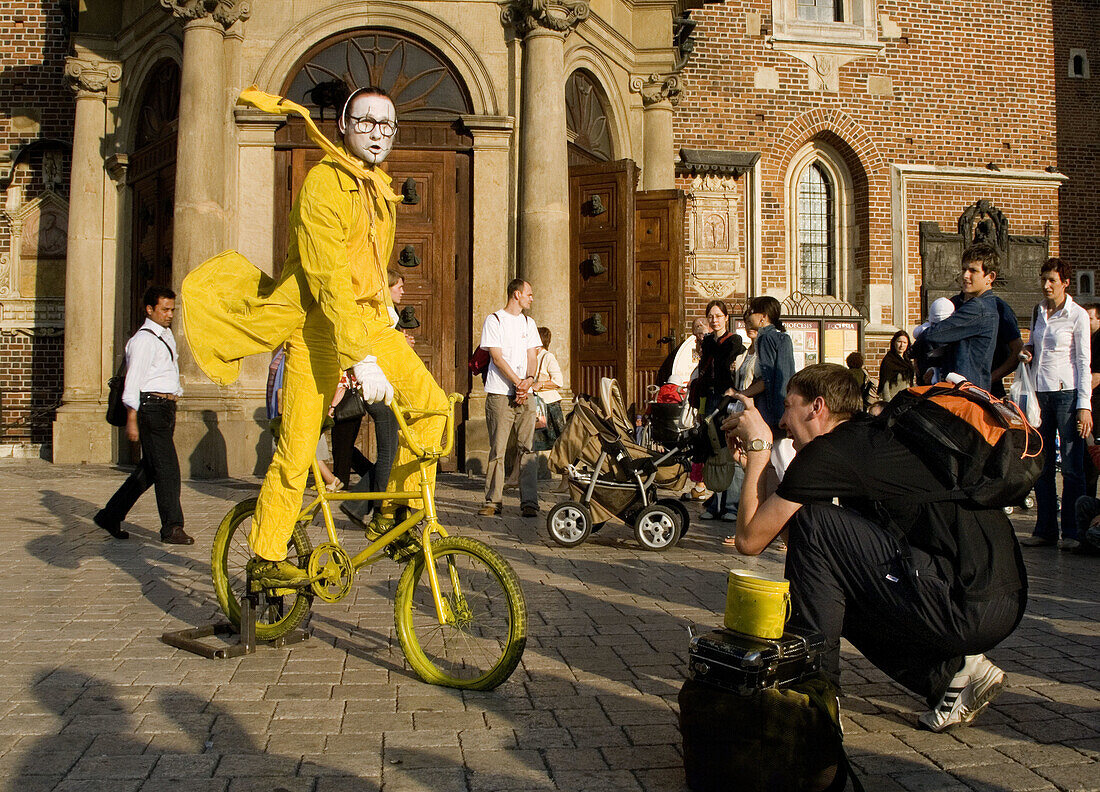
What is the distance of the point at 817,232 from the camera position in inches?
760

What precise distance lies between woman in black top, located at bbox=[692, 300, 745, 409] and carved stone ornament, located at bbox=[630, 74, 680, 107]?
23.0 ft

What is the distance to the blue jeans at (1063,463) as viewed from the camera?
24.4 ft

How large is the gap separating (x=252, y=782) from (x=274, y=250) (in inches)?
413

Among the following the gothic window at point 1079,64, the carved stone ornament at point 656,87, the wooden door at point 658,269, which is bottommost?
the wooden door at point 658,269

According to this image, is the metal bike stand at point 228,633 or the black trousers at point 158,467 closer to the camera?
the metal bike stand at point 228,633

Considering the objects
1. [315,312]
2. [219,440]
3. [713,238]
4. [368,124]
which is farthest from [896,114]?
[315,312]

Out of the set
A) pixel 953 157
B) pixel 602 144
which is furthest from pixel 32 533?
pixel 953 157

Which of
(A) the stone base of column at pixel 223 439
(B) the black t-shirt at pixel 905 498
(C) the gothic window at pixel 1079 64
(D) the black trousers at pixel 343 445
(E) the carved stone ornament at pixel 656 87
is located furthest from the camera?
(C) the gothic window at pixel 1079 64

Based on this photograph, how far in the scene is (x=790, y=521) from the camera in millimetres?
3545

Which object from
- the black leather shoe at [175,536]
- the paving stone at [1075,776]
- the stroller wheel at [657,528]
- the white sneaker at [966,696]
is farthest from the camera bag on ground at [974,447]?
the black leather shoe at [175,536]

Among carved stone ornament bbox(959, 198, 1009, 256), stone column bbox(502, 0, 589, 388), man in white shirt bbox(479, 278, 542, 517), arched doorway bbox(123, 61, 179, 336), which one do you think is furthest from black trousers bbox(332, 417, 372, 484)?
carved stone ornament bbox(959, 198, 1009, 256)

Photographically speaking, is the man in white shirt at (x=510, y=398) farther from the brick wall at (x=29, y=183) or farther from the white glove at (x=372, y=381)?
the brick wall at (x=29, y=183)

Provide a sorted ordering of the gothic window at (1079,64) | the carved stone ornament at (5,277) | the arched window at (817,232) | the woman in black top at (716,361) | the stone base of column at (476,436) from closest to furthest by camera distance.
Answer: the woman in black top at (716,361) < the stone base of column at (476,436) < the carved stone ornament at (5,277) < the arched window at (817,232) < the gothic window at (1079,64)

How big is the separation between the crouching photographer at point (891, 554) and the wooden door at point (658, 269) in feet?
35.7
